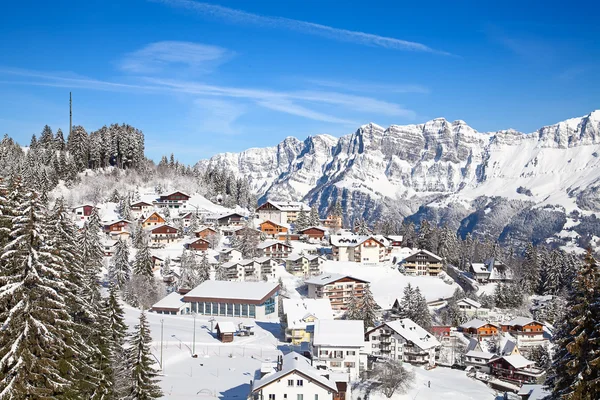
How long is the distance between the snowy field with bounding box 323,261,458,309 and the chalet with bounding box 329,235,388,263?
6.16 ft

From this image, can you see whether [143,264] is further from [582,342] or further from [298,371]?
[582,342]

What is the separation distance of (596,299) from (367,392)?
2822 cm

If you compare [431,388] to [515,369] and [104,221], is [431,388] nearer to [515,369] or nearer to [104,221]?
[515,369]

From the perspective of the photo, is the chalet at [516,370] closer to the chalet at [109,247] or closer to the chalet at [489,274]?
the chalet at [489,274]

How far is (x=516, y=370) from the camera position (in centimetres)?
6481

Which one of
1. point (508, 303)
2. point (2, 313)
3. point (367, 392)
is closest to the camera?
point (2, 313)

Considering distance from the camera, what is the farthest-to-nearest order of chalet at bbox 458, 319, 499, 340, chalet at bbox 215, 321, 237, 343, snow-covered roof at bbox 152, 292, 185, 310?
chalet at bbox 458, 319, 499, 340, snow-covered roof at bbox 152, 292, 185, 310, chalet at bbox 215, 321, 237, 343

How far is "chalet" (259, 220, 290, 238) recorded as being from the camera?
346 ft

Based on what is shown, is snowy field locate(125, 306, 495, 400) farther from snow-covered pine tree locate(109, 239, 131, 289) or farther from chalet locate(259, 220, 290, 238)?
chalet locate(259, 220, 290, 238)

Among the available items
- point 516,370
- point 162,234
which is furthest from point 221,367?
point 162,234

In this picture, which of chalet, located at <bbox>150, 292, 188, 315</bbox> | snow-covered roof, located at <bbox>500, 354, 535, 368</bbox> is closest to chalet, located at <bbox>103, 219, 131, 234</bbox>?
chalet, located at <bbox>150, 292, 188, 315</bbox>

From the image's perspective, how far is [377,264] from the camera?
3775 inches

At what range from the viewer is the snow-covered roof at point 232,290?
68.5m

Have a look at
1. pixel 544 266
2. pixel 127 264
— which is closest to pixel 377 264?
pixel 544 266
